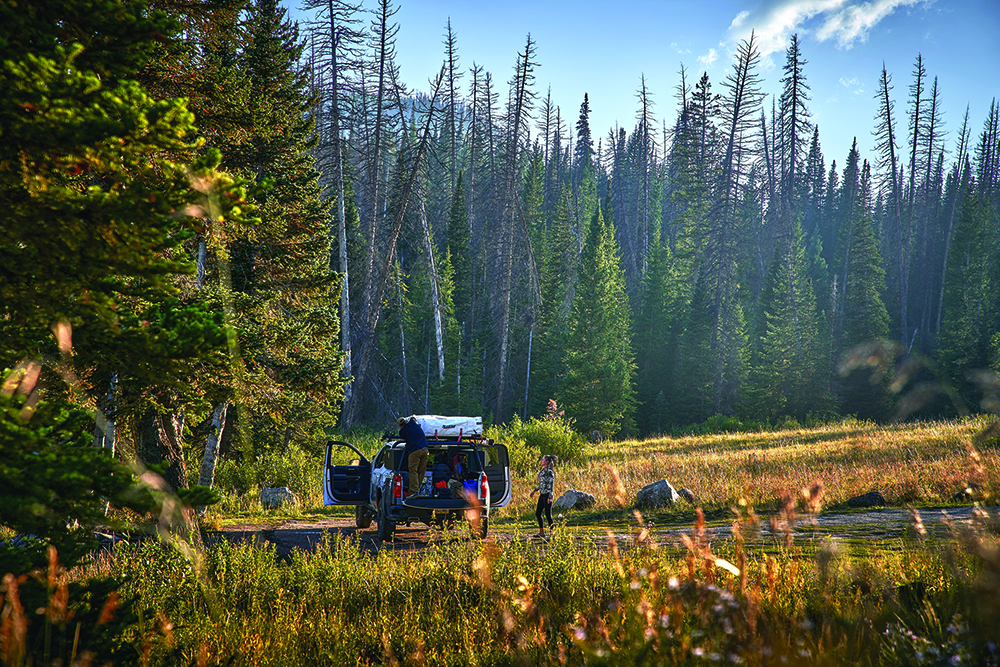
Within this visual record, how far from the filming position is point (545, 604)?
4527mm

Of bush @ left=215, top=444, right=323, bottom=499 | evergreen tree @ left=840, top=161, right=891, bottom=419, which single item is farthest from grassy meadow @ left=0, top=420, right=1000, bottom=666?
evergreen tree @ left=840, top=161, right=891, bottom=419

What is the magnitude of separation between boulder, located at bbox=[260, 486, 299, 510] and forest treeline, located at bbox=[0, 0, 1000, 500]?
2.28 meters

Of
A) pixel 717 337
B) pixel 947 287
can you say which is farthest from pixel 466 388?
pixel 947 287

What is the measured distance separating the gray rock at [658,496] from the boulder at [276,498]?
903 cm

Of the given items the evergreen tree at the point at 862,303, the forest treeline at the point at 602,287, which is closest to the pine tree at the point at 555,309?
the forest treeline at the point at 602,287

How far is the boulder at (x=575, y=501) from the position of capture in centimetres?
1388

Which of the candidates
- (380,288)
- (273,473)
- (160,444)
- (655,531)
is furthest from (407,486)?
(380,288)

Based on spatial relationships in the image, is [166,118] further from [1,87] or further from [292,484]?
[292,484]

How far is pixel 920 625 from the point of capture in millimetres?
3576

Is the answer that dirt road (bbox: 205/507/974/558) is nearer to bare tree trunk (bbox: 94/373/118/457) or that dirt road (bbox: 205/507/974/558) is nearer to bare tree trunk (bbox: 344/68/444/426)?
bare tree trunk (bbox: 94/373/118/457)

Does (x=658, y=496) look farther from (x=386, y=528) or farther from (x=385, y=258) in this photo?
(x=385, y=258)

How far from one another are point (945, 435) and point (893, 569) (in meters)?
18.2

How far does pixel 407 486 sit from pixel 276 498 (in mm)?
7105

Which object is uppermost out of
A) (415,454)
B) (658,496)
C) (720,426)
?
(415,454)
